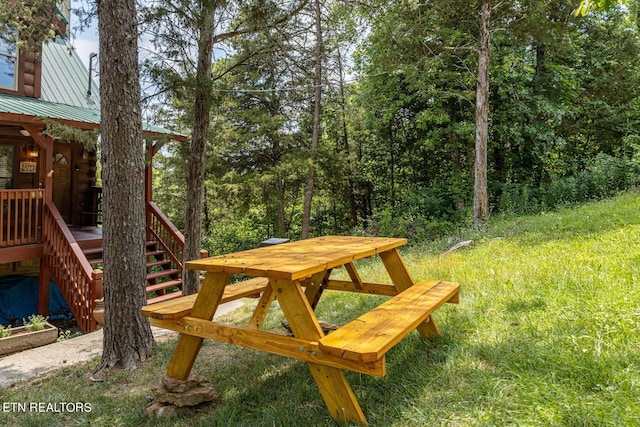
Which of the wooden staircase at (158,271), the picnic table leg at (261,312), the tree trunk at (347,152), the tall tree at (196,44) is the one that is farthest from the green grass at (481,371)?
the tree trunk at (347,152)

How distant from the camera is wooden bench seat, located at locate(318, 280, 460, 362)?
68.4 inches

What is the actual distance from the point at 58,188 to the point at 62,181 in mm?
192

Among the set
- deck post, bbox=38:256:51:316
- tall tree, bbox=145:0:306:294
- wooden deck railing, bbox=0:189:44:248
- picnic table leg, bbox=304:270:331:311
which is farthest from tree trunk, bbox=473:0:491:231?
wooden deck railing, bbox=0:189:44:248

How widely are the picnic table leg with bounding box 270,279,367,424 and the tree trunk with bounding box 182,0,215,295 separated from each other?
4543mm

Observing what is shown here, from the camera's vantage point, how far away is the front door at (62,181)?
9.20 m

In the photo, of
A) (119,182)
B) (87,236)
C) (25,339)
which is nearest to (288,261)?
(119,182)

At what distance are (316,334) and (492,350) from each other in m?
1.14

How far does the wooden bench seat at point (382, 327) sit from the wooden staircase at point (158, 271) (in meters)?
5.45

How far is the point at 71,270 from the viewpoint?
630 centimetres

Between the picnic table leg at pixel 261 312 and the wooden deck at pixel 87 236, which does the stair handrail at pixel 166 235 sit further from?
the picnic table leg at pixel 261 312

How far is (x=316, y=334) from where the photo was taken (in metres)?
2.02

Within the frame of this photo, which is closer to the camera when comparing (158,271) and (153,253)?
(153,253)

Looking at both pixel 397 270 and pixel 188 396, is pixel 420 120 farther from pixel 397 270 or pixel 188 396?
pixel 188 396

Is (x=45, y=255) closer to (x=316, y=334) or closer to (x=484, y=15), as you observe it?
(x=316, y=334)
